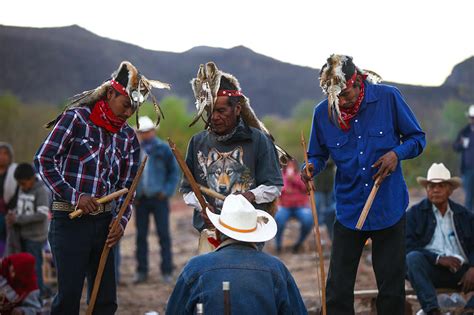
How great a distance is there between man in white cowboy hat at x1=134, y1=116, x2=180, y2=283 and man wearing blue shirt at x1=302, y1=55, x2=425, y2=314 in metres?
5.44

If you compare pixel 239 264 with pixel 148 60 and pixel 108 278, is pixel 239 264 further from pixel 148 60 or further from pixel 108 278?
pixel 148 60

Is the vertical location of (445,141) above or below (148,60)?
below

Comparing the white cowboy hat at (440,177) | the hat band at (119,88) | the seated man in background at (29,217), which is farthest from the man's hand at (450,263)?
the seated man in background at (29,217)

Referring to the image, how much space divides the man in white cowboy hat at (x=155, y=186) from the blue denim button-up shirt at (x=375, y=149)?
18.1 ft

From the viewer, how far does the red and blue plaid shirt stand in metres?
5.65

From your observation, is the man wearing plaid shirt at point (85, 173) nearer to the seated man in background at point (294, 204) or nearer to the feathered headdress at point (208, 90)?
the feathered headdress at point (208, 90)

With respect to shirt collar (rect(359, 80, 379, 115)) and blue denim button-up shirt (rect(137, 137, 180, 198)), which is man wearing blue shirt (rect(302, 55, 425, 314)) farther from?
blue denim button-up shirt (rect(137, 137, 180, 198))

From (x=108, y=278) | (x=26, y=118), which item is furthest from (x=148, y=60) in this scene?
(x=108, y=278)

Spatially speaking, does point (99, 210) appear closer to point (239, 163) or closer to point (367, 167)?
point (239, 163)

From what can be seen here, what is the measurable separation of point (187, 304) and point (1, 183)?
18.9 feet

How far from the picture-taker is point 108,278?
5965 mm

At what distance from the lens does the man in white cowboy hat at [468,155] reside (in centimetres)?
1313

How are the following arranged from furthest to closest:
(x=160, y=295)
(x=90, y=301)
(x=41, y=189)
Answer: (x=160, y=295), (x=41, y=189), (x=90, y=301)

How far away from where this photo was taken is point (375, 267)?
5957 mm
